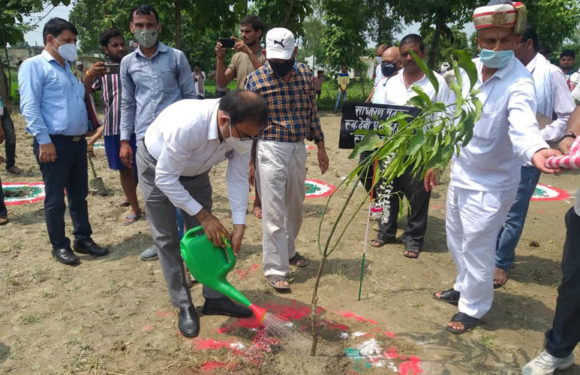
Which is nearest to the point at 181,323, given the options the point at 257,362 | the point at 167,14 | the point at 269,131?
the point at 257,362

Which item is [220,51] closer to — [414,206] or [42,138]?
[42,138]

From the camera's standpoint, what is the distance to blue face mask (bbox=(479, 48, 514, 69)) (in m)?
2.61

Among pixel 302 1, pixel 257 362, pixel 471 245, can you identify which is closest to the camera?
pixel 257 362

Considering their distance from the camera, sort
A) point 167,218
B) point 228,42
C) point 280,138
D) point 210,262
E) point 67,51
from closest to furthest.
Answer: point 210,262
point 167,218
point 280,138
point 67,51
point 228,42

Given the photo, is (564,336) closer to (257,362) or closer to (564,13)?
(257,362)

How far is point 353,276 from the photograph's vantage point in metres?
3.85

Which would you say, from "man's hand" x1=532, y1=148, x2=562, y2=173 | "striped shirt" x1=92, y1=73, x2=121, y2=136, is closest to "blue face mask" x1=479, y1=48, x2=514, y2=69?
"man's hand" x1=532, y1=148, x2=562, y2=173

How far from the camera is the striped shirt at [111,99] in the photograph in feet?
15.2

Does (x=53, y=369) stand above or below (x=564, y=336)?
below

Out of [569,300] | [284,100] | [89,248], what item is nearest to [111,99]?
[89,248]

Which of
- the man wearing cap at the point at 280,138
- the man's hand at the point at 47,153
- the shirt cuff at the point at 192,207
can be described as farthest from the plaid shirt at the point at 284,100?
the man's hand at the point at 47,153

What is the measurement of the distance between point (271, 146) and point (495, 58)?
1660 millimetres

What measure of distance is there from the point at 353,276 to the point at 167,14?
26.0ft

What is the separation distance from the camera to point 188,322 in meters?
2.95
